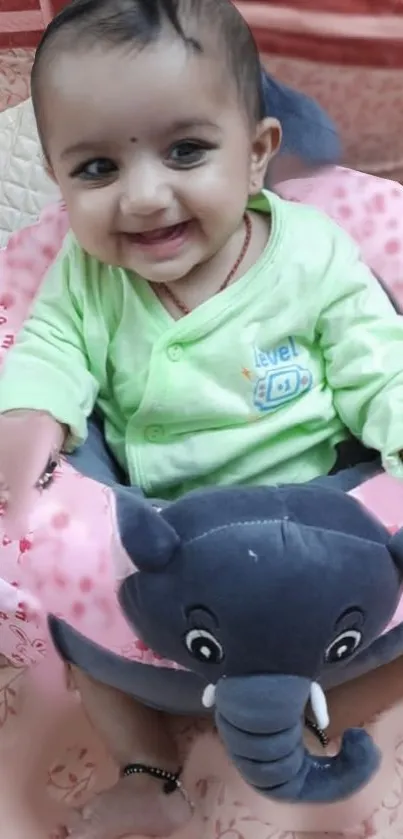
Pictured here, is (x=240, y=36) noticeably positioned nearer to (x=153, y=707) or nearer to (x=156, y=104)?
(x=156, y=104)

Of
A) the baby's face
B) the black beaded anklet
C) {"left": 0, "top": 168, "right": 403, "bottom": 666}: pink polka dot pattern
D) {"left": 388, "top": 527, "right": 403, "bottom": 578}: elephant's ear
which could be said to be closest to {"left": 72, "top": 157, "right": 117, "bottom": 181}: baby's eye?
the baby's face

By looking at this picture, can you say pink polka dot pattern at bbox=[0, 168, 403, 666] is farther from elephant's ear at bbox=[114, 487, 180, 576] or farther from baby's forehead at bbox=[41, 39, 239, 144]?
baby's forehead at bbox=[41, 39, 239, 144]

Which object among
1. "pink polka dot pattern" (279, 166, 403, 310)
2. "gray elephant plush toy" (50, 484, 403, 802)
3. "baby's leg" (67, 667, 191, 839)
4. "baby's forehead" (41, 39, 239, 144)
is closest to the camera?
"gray elephant plush toy" (50, 484, 403, 802)

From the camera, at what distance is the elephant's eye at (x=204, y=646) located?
69 centimetres

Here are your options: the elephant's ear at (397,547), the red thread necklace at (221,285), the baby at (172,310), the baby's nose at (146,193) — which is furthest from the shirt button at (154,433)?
the elephant's ear at (397,547)

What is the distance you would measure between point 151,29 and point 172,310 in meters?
0.25

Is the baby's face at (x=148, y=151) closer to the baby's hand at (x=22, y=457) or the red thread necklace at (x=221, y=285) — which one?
the red thread necklace at (x=221, y=285)

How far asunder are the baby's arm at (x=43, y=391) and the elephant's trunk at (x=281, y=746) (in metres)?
0.28

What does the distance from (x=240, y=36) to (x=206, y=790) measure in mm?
649

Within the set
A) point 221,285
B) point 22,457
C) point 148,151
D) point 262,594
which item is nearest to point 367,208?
point 221,285

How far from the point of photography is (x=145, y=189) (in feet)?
2.70

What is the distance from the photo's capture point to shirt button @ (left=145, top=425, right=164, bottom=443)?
961mm

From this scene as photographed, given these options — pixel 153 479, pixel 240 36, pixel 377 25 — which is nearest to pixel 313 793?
pixel 153 479

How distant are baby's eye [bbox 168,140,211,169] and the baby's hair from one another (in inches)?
2.4
